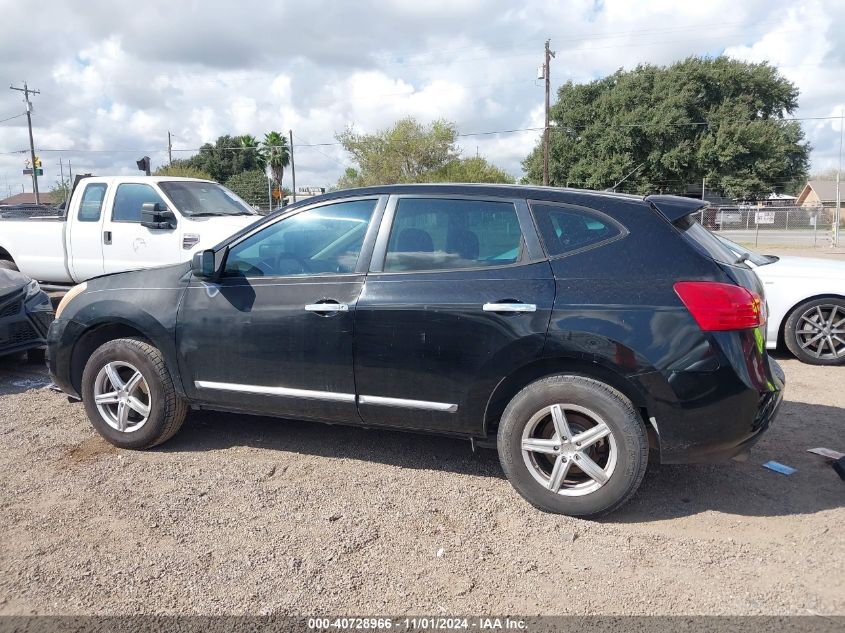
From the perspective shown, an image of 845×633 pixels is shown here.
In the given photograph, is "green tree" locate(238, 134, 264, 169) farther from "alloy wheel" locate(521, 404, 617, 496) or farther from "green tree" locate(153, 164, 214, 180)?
"alloy wheel" locate(521, 404, 617, 496)

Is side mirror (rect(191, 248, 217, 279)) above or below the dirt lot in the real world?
above

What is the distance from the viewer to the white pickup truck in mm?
8586

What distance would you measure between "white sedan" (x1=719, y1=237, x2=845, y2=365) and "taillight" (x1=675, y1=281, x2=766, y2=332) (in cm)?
360

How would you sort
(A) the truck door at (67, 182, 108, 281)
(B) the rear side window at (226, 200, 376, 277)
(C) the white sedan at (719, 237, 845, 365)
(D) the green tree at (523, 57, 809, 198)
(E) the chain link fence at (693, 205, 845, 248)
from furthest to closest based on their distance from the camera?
(D) the green tree at (523, 57, 809, 198), (E) the chain link fence at (693, 205, 845, 248), (A) the truck door at (67, 182, 108, 281), (C) the white sedan at (719, 237, 845, 365), (B) the rear side window at (226, 200, 376, 277)

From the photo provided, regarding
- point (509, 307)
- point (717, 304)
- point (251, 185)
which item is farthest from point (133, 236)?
point (251, 185)

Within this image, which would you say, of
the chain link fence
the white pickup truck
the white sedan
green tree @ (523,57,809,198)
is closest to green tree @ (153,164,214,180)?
green tree @ (523,57,809,198)

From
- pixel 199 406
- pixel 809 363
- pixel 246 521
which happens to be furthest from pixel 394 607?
pixel 809 363

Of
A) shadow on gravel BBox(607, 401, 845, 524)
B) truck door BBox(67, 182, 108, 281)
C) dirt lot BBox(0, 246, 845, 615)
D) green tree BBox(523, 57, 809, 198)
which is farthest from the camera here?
green tree BBox(523, 57, 809, 198)

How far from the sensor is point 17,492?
395 centimetres

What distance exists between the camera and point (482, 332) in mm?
3619

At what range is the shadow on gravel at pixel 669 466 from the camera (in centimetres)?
378

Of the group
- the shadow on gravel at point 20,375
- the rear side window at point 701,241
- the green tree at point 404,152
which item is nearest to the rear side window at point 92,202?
the shadow on gravel at point 20,375

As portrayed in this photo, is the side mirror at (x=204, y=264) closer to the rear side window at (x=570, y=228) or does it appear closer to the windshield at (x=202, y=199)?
the rear side window at (x=570, y=228)

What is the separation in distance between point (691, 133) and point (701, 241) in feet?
165
